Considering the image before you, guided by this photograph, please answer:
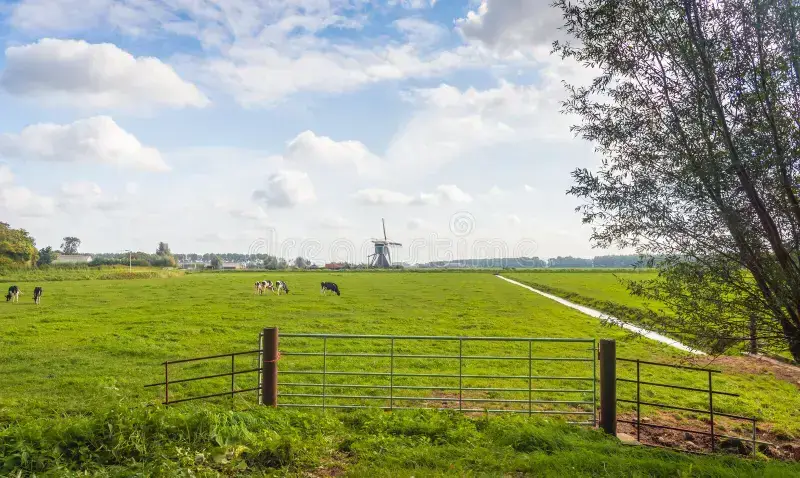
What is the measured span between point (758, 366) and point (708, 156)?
15.4 meters

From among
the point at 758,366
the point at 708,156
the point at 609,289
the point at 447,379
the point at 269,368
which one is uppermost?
the point at 708,156

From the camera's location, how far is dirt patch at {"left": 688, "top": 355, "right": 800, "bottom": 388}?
17.7 metres

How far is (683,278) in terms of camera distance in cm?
886

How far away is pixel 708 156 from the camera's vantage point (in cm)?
806

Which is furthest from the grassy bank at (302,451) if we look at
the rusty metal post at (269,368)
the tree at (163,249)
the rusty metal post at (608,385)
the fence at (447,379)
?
the tree at (163,249)

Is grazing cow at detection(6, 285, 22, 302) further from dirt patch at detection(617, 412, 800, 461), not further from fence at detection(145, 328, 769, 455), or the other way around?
dirt patch at detection(617, 412, 800, 461)

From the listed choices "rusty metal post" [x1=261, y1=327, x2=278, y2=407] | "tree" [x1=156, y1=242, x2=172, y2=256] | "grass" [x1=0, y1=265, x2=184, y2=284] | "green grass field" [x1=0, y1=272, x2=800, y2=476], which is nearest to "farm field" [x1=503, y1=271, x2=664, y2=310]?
"green grass field" [x1=0, y1=272, x2=800, y2=476]

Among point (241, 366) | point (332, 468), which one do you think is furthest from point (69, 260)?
point (332, 468)

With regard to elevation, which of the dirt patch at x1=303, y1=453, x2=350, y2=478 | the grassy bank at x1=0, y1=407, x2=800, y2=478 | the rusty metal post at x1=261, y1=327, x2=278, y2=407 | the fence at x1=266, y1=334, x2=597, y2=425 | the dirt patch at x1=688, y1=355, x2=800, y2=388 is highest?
the rusty metal post at x1=261, y1=327, x2=278, y2=407

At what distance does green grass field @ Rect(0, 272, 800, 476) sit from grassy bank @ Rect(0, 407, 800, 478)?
4cm

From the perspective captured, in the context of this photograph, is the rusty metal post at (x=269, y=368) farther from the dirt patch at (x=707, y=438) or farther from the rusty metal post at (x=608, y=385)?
the dirt patch at (x=707, y=438)

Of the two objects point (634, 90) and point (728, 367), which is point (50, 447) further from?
point (728, 367)

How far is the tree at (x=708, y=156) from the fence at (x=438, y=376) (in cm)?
244

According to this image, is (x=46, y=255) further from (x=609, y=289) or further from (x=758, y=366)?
(x=758, y=366)
